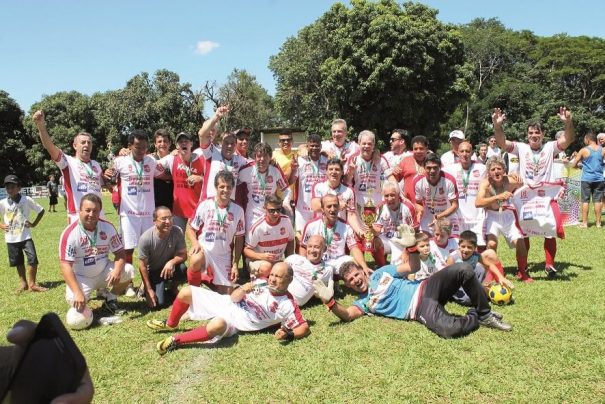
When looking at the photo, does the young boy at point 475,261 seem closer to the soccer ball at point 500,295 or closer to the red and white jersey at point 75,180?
the soccer ball at point 500,295

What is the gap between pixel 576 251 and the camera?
923cm

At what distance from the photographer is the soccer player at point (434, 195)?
691 cm

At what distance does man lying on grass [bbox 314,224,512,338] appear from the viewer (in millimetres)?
5094

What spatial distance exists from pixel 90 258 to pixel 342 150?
4.34 metres

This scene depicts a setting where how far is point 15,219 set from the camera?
828cm

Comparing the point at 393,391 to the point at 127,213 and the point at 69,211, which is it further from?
the point at 69,211

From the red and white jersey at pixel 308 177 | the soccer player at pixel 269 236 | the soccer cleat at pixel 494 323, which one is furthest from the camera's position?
the red and white jersey at pixel 308 177

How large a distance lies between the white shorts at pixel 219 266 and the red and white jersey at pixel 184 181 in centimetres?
138

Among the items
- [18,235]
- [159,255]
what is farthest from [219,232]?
[18,235]

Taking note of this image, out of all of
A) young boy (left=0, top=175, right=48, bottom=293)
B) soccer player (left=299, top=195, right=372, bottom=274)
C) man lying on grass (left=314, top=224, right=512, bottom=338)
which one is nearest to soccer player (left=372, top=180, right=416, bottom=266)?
soccer player (left=299, top=195, right=372, bottom=274)

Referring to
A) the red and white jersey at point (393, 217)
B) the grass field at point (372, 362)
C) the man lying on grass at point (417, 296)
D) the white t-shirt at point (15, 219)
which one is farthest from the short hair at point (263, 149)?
the white t-shirt at point (15, 219)

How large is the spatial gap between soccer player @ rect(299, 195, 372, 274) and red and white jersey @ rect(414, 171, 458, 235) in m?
1.18

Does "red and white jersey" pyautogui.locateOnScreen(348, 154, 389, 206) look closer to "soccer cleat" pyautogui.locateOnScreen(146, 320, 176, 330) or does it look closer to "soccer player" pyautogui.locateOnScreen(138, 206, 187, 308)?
"soccer player" pyautogui.locateOnScreen(138, 206, 187, 308)

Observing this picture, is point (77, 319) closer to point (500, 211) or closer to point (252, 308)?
point (252, 308)
